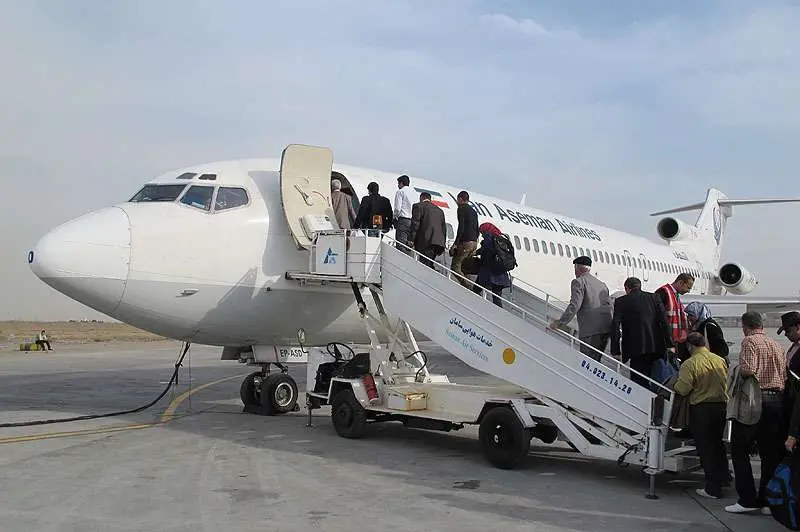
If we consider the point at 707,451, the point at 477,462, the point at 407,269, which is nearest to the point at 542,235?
the point at 407,269

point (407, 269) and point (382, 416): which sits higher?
point (407, 269)

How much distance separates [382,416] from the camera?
11328mm

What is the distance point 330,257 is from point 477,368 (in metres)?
2.93

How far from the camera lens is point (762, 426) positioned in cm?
726

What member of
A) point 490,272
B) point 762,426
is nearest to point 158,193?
point 490,272

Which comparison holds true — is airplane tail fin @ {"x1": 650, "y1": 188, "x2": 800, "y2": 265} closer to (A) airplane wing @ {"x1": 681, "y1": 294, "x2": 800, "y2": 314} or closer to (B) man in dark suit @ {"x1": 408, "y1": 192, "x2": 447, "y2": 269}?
(A) airplane wing @ {"x1": 681, "y1": 294, "x2": 800, "y2": 314}

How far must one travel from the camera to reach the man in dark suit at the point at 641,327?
898 centimetres

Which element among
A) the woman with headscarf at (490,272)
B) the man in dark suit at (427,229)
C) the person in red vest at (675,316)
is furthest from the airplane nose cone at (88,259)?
the person in red vest at (675,316)

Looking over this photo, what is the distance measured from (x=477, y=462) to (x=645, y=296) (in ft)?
9.81

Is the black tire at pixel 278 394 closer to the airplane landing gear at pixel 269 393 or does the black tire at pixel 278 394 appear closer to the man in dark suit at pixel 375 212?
the airplane landing gear at pixel 269 393

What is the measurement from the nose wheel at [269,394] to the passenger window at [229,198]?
333cm

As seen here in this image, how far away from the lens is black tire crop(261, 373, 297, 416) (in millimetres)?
13414

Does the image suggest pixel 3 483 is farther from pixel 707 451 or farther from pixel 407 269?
pixel 707 451

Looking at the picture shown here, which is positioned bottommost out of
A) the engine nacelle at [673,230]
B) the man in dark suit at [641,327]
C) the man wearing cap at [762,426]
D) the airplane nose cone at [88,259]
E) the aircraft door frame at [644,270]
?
the man wearing cap at [762,426]
